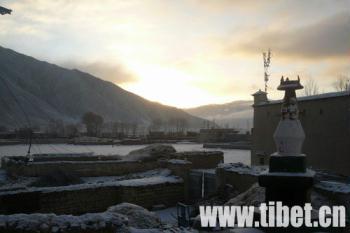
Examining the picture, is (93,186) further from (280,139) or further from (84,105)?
(84,105)

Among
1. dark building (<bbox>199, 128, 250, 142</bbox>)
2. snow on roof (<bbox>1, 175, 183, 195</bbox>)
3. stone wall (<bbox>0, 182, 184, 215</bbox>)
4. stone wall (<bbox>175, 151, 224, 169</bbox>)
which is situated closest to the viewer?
stone wall (<bbox>0, 182, 184, 215</bbox>)

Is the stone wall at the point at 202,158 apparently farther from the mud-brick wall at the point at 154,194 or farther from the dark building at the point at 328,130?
the dark building at the point at 328,130

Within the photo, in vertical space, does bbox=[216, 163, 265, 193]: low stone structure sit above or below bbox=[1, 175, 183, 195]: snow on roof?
above

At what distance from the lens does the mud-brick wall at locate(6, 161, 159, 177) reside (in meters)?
20.0

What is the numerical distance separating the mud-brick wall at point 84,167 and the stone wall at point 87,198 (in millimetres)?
4917

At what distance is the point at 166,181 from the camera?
16812mm

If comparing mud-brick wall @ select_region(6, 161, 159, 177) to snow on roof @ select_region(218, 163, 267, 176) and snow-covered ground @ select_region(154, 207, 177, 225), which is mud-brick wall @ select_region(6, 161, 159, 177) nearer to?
snow-covered ground @ select_region(154, 207, 177, 225)

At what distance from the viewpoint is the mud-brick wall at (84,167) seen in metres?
20.0

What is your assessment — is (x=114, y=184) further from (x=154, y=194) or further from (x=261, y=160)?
(x=261, y=160)

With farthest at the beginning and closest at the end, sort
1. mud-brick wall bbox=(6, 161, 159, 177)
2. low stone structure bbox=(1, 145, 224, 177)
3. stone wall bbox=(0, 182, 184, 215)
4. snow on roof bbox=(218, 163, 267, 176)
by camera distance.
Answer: low stone structure bbox=(1, 145, 224, 177) → mud-brick wall bbox=(6, 161, 159, 177) → snow on roof bbox=(218, 163, 267, 176) → stone wall bbox=(0, 182, 184, 215)

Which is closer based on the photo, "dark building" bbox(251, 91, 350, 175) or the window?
"dark building" bbox(251, 91, 350, 175)

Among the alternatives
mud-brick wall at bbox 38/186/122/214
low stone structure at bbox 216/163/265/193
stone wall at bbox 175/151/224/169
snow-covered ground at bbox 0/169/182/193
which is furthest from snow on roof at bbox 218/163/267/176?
stone wall at bbox 175/151/224/169

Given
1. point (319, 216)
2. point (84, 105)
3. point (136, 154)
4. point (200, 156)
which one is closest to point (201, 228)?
point (319, 216)

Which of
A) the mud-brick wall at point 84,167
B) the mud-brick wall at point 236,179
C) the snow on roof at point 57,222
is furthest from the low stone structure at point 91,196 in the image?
the snow on roof at point 57,222
